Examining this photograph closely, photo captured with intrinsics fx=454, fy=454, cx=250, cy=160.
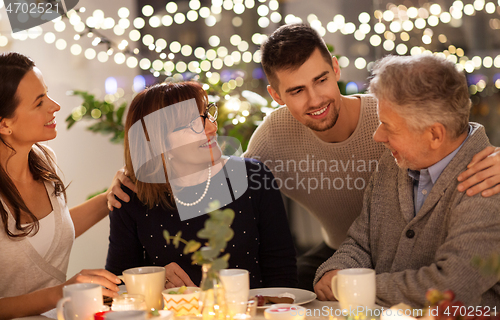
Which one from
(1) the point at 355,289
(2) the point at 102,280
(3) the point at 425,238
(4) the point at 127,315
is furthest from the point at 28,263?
(3) the point at 425,238

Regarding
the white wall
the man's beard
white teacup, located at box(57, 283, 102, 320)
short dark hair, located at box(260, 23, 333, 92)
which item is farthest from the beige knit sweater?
the white wall

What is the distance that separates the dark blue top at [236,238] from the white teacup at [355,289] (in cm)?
69

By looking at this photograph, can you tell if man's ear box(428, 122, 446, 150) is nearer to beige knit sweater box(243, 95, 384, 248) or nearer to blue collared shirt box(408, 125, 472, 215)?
blue collared shirt box(408, 125, 472, 215)

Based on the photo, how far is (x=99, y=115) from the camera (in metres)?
3.18

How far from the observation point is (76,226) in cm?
196

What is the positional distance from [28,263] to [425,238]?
1349mm

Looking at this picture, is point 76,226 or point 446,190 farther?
point 76,226

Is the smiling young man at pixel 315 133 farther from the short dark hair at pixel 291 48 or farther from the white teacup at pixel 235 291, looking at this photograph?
the white teacup at pixel 235 291

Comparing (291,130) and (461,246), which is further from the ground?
(291,130)

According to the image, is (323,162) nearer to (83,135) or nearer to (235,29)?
(235,29)

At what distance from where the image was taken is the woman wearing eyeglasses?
171 centimetres

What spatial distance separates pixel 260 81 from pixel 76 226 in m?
2.13

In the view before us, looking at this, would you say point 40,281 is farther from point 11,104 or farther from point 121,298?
point 121,298

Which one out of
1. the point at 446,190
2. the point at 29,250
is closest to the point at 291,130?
the point at 446,190
